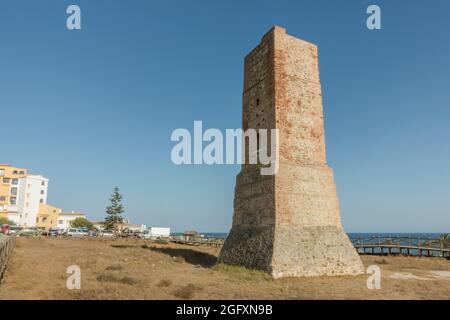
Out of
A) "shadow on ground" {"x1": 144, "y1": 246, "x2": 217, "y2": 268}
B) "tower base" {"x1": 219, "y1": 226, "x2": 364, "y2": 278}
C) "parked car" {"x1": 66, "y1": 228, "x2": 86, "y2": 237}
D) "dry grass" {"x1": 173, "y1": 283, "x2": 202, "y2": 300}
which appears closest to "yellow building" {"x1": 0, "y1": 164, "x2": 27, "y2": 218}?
"parked car" {"x1": 66, "y1": 228, "x2": 86, "y2": 237}

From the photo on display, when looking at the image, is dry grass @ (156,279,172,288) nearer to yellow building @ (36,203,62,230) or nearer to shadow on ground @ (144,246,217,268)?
shadow on ground @ (144,246,217,268)

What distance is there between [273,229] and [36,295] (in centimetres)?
913

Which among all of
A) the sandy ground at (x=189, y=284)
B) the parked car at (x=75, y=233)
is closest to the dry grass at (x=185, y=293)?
the sandy ground at (x=189, y=284)

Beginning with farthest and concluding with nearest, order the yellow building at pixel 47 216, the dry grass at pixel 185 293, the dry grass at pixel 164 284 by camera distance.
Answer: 1. the yellow building at pixel 47 216
2. the dry grass at pixel 164 284
3. the dry grass at pixel 185 293

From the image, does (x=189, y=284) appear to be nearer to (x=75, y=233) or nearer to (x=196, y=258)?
(x=196, y=258)

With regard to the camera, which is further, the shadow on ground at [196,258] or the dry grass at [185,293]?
the shadow on ground at [196,258]

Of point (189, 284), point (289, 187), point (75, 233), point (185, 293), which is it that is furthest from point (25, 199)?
point (185, 293)

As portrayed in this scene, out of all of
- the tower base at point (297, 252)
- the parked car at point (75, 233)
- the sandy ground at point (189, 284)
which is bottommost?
the parked car at point (75, 233)

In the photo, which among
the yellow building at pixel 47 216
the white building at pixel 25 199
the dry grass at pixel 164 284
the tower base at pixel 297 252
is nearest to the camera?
the dry grass at pixel 164 284

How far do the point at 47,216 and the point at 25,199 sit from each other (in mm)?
6213

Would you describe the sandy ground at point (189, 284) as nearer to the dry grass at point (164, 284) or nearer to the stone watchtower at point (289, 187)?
the dry grass at point (164, 284)

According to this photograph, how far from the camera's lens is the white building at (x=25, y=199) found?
65.1 metres

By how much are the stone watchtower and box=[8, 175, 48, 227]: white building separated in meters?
63.7
